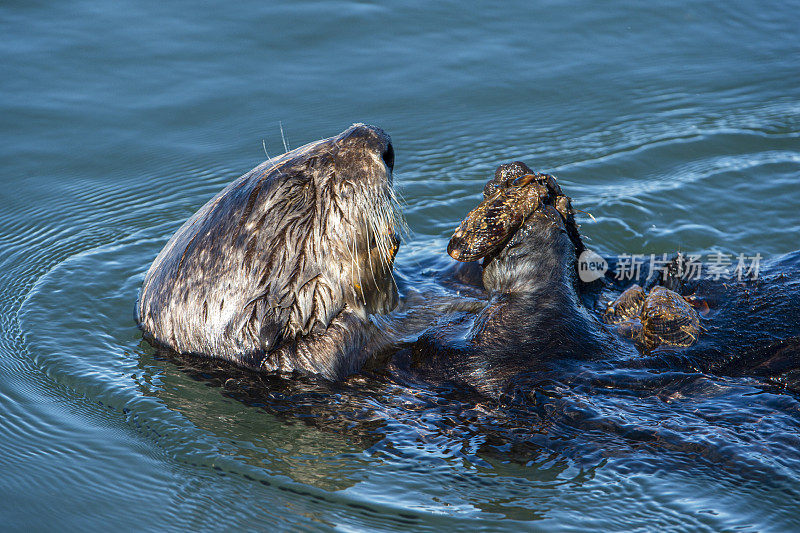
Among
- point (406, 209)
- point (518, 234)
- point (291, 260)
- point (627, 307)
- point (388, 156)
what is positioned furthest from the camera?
point (406, 209)

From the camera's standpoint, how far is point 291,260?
356cm

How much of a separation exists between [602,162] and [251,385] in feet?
10.9

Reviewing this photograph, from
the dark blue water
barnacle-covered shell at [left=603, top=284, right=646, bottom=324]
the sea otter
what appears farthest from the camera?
barnacle-covered shell at [left=603, top=284, right=646, bottom=324]

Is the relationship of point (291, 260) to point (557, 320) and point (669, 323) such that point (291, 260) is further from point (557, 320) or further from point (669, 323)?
point (669, 323)

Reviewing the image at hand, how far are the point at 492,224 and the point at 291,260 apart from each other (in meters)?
0.94

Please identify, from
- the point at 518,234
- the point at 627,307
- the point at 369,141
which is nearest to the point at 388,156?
the point at 369,141

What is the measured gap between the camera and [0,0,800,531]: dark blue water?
307 cm

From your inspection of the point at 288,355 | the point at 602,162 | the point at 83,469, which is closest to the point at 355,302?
the point at 288,355

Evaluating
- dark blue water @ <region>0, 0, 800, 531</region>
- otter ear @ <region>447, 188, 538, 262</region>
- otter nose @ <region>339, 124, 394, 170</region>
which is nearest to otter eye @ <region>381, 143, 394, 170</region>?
otter nose @ <region>339, 124, 394, 170</region>

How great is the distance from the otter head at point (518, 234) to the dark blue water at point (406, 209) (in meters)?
0.58

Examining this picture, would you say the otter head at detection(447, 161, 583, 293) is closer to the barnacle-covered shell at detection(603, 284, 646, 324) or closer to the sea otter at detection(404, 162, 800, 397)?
the sea otter at detection(404, 162, 800, 397)

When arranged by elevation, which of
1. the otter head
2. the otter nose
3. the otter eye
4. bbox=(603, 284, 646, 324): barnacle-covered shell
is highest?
the otter nose

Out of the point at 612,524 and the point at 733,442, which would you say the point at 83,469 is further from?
the point at 733,442

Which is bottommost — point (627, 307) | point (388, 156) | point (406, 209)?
point (627, 307)
